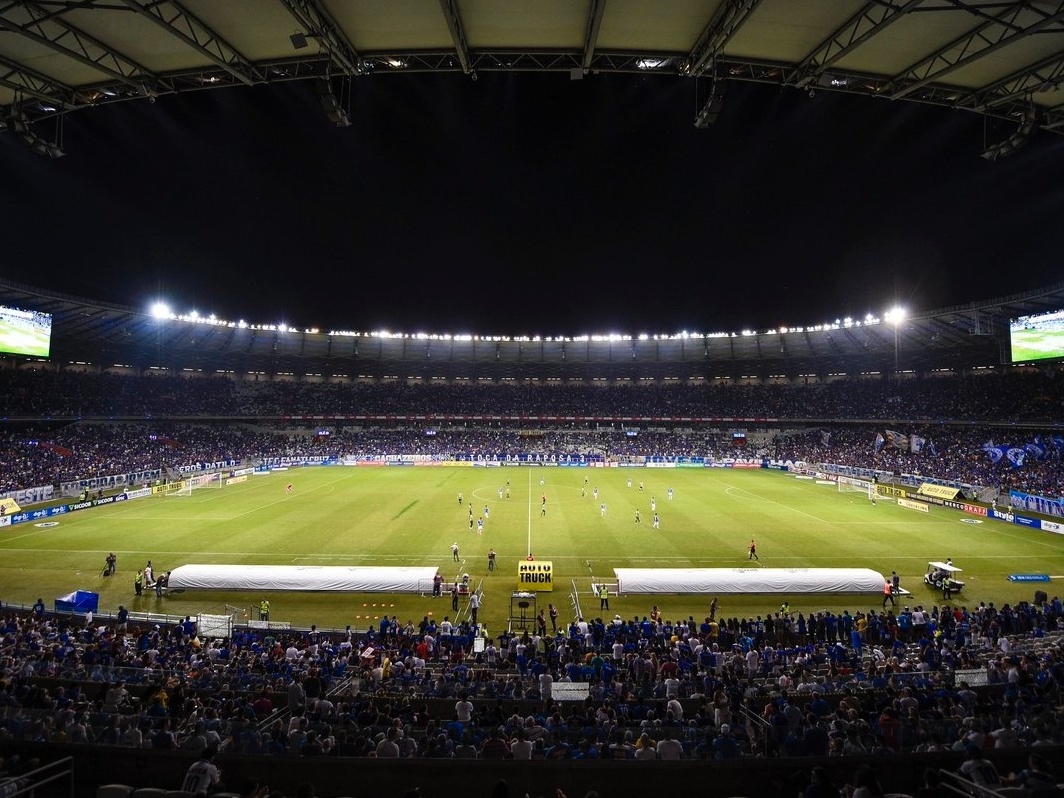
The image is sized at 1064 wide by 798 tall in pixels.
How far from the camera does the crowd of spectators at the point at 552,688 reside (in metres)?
8.60

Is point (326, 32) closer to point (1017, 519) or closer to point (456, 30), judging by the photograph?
point (456, 30)

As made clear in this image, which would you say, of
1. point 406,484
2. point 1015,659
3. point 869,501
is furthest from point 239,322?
point 1015,659

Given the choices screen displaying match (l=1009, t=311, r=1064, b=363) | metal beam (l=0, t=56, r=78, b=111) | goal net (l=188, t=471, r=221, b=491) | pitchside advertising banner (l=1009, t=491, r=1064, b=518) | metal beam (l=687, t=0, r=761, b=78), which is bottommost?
pitchside advertising banner (l=1009, t=491, r=1064, b=518)

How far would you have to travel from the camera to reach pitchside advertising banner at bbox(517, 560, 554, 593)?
78.8 feet

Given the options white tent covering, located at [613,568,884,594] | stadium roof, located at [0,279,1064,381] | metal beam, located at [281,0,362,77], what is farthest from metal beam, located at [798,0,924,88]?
stadium roof, located at [0,279,1064,381]

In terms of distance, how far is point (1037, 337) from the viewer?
44.9m

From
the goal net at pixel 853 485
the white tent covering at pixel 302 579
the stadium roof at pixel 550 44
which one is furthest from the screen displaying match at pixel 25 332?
the goal net at pixel 853 485

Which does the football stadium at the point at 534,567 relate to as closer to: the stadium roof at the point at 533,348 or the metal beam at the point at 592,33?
the metal beam at the point at 592,33

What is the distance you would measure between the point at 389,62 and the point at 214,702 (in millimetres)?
13641

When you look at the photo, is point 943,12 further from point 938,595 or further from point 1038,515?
point 1038,515

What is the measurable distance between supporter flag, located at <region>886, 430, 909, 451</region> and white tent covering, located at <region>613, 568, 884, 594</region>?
157ft

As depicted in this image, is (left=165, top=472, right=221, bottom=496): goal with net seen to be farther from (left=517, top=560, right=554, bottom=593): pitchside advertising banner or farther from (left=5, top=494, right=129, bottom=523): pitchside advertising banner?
(left=517, top=560, right=554, bottom=593): pitchside advertising banner

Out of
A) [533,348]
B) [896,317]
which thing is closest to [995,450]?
[896,317]

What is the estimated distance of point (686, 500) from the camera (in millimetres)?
46750
